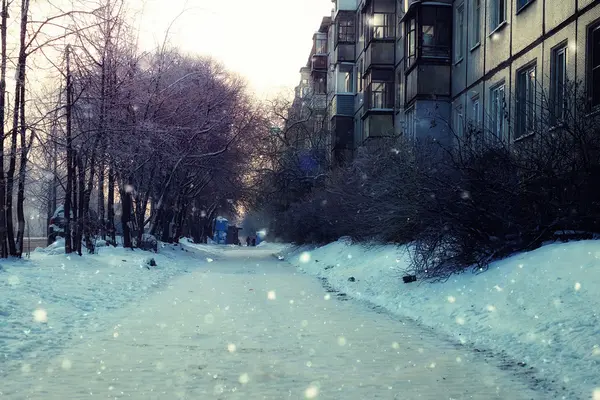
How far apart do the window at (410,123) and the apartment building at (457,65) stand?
41mm

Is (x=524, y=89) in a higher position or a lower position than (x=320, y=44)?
lower

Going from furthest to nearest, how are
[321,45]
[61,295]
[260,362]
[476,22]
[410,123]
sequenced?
[321,45], [410,123], [476,22], [61,295], [260,362]

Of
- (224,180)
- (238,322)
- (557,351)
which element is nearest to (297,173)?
(224,180)

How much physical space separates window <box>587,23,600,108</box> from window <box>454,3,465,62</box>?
9.62 metres

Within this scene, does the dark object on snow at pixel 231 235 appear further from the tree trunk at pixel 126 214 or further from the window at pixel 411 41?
the window at pixel 411 41

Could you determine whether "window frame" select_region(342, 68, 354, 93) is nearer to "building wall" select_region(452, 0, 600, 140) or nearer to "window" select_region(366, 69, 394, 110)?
"window" select_region(366, 69, 394, 110)

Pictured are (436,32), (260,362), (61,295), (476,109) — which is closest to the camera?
(260,362)

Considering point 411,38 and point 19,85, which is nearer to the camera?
point 19,85

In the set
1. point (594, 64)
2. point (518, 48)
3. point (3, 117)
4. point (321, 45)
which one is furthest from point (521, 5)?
point (321, 45)

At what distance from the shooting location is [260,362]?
752cm

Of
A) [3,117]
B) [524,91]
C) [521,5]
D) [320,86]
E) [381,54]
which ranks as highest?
[320,86]

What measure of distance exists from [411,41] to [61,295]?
19078 mm

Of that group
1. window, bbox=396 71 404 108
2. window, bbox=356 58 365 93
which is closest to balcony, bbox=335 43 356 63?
window, bbox=356 58 365 93

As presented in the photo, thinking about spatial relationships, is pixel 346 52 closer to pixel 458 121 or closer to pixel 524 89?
pixel 458 121
